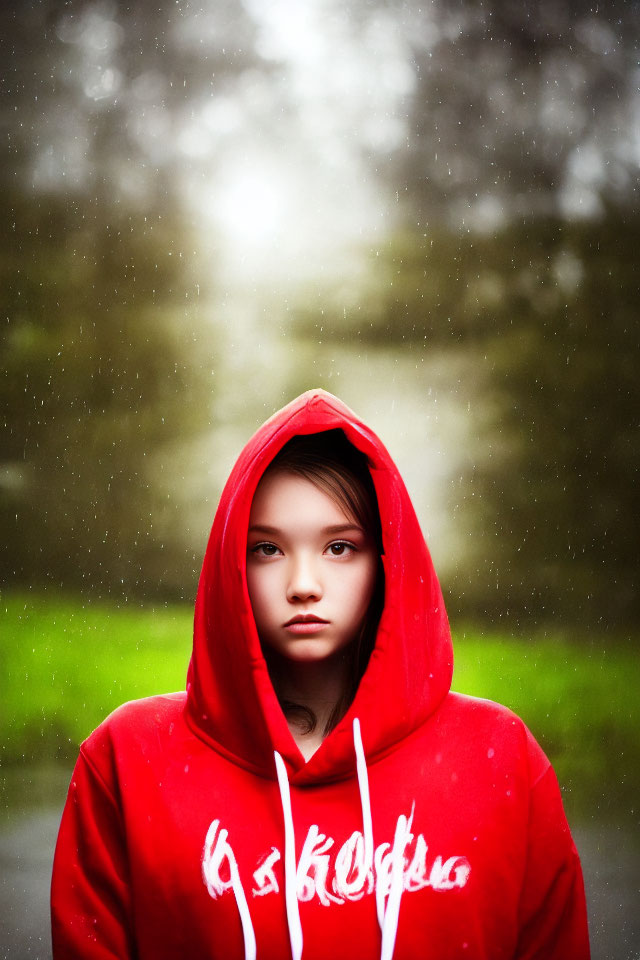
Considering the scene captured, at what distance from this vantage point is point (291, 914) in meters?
0.64

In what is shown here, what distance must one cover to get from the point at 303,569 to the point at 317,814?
174 mm

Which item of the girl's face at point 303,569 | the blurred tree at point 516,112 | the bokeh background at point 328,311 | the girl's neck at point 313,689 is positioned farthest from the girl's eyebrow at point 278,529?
the blurred tree at point 516,112

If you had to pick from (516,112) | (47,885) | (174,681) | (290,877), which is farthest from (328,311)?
(290,877)

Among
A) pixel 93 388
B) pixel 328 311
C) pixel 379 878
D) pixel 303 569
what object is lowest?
pixel 379 878

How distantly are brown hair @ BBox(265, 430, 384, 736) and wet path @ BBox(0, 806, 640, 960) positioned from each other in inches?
39.3

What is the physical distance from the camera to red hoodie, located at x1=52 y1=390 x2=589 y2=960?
2.14 ft

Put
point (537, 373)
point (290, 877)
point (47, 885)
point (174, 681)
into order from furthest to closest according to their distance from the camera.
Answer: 1. point (537, 373)
2. point (174, 681)
3. point (47, 885)
4. point (290, 877)

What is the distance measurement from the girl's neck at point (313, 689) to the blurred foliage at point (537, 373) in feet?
3.60

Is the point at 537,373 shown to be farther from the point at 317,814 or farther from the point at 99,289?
the point at 317,814

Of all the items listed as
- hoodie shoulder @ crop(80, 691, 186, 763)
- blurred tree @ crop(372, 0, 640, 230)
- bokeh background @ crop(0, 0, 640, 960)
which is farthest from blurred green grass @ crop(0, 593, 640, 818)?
hoodie shoulder @ crop(80, 691, 186, 763)

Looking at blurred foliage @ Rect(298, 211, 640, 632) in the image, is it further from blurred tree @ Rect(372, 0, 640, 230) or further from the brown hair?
the brown hair

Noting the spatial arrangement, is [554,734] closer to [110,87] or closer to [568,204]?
[568,204]

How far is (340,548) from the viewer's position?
697 millimetres

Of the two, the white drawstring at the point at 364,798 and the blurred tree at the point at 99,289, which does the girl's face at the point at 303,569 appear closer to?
the white drawstring at the point at 364,798
